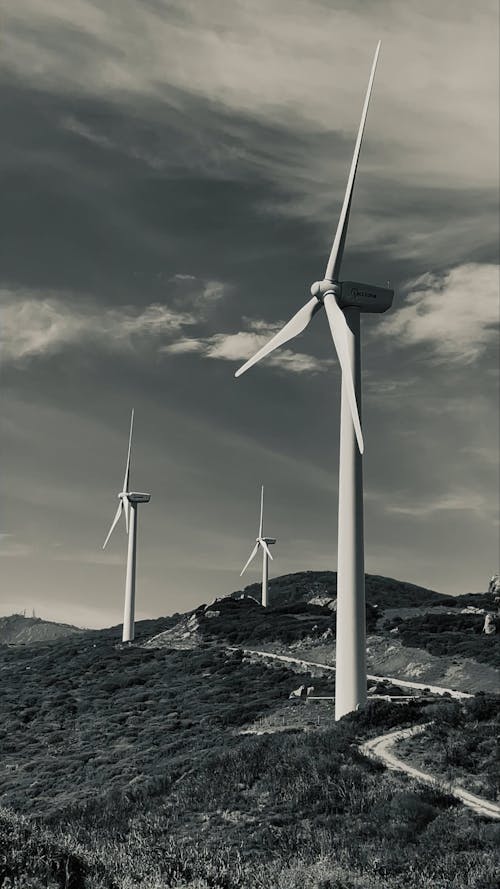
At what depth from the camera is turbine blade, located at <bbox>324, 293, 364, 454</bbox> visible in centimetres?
3556

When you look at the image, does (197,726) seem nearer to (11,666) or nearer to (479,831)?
(479,831)

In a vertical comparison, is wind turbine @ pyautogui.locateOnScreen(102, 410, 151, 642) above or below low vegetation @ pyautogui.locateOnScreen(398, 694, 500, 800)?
above

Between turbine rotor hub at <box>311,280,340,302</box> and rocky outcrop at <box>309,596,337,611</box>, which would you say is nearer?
turbine rotor hub at <box>311,280,340,302</box>

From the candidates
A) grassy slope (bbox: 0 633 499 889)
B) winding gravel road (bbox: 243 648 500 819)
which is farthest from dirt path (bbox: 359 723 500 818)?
grassy slope (bbox: 0 633 499 889)

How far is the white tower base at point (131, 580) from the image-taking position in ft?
341

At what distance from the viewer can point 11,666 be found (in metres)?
104

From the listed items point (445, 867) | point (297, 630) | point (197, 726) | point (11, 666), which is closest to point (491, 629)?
point (297, 630)

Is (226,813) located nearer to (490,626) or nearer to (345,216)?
(345,216)

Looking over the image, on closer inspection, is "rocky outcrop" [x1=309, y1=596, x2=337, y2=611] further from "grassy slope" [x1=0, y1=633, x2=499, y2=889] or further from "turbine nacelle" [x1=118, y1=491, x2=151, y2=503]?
"grassy slope" [x1=0, y1=633, x2=499, y2=889]

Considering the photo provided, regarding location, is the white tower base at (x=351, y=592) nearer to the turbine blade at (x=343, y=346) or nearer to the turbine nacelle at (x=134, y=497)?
the turbine blade at (x=343, y=346)

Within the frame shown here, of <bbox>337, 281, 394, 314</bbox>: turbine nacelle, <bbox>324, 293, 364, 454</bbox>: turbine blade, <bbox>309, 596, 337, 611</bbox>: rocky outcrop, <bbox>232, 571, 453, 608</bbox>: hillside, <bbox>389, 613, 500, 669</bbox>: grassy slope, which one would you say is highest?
<bbox>337, 281, 394, 314</bbox>: turbine nacelle

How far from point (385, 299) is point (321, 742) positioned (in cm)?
2450

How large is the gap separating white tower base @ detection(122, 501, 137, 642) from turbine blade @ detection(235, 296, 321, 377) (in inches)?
2553

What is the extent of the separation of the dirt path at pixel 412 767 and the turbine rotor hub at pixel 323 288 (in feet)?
76.3
